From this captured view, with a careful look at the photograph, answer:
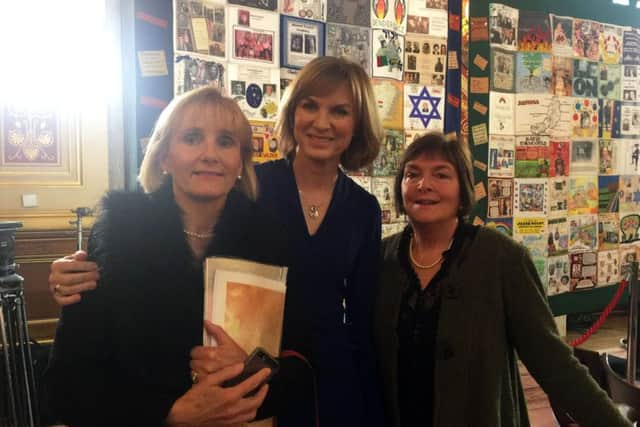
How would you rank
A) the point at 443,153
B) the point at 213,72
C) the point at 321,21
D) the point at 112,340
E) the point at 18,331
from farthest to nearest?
the point at 321,21, the point at 213,72, the point at 18,331, the point at 443,153, the point at 112,340

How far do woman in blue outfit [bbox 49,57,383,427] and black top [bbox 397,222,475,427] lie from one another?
76 mm

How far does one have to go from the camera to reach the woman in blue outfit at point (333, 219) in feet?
5.02

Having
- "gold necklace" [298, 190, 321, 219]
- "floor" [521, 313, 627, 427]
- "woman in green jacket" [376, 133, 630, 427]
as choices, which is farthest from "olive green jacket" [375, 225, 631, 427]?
"floor" [521, 313, 627, 427]

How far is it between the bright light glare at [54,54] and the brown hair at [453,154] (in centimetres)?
305

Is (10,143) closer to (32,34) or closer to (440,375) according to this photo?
(32,34)

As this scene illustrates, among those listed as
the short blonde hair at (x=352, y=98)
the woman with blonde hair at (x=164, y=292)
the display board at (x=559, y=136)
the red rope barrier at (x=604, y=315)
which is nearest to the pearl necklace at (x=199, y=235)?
the woman with blonde hair at (x=164, y=292)

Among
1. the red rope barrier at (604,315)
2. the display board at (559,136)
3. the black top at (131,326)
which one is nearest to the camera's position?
the black top at (131,326)

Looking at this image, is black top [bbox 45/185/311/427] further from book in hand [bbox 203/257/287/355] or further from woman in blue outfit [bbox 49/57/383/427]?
woman in blue outfit [bbox 49/57/383/427]

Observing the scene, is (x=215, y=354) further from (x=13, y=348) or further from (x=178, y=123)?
(x=13, y=348)

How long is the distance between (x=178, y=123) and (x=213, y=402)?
21.8 inches

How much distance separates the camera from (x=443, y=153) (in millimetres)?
1586

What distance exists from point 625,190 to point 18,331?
4.83 meters

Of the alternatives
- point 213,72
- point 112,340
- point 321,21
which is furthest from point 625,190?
point 112,340

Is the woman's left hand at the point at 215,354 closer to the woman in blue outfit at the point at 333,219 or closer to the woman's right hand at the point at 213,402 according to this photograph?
the woman's right hand at the point at 213,402
